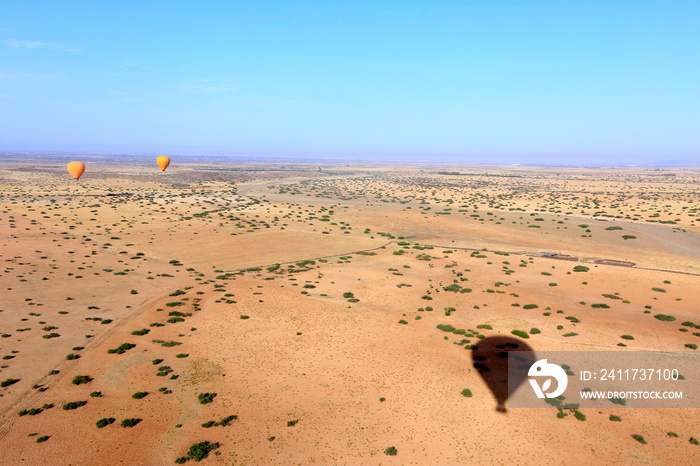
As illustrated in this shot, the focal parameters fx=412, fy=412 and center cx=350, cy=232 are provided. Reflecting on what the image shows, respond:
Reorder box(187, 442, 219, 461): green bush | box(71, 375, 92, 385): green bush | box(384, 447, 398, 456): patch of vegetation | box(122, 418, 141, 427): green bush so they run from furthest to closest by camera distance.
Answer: box(71, 375, 92, 385): green bush < box(122, 418, 141, 427): green bush < box(384, 447, 398, 456): patch of vegetation < box(187, 442, 219, 461): green bush

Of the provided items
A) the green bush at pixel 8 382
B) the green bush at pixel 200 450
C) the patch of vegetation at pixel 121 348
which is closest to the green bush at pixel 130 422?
the green bush at pixel 200 450

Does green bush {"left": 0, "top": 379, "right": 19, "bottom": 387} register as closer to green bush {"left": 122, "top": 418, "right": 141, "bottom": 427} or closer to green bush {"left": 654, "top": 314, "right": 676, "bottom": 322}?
green bush {"left": 122, "top": 418, "right": 141, "bottom": 427}

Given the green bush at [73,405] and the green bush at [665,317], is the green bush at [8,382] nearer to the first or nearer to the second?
the green bush at [73,405]

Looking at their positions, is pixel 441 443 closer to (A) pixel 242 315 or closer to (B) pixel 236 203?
(A) pixel 242 315

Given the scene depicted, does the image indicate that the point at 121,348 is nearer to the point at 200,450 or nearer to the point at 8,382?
the point at 8,382
